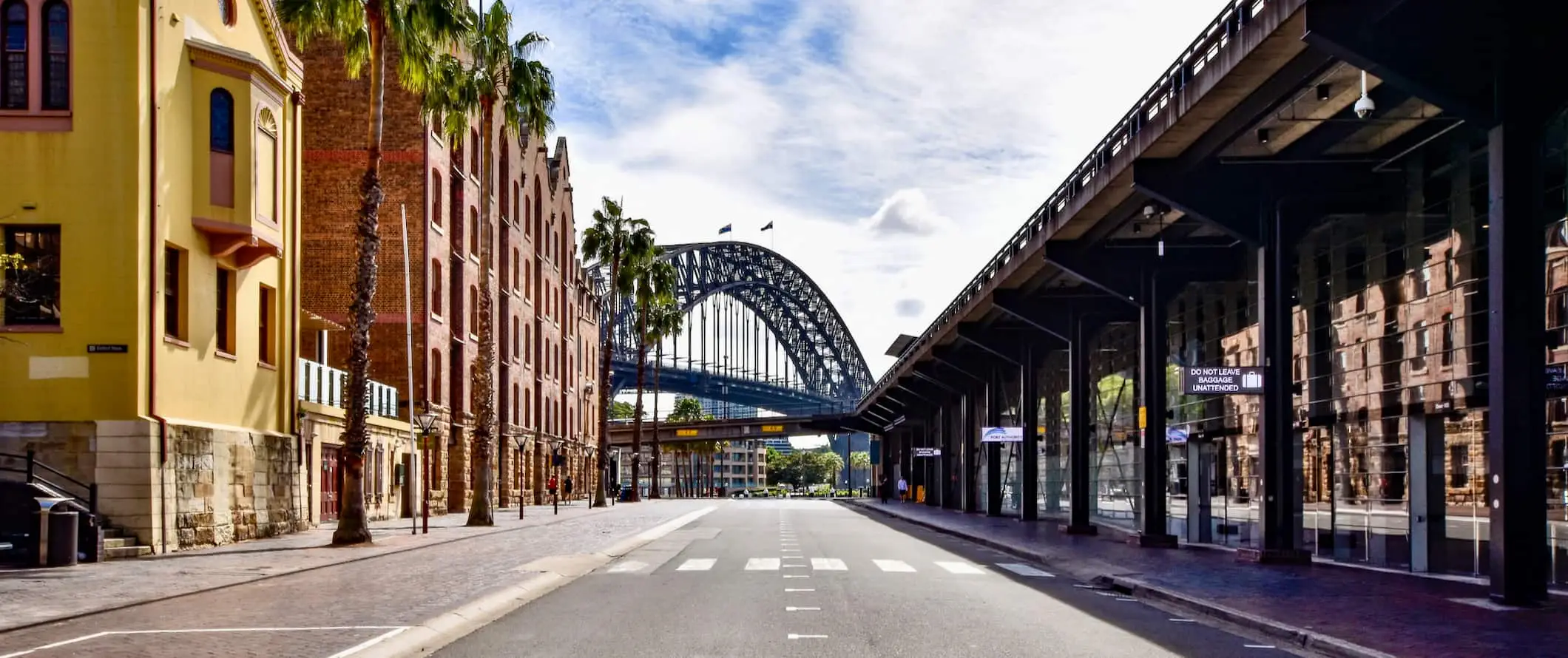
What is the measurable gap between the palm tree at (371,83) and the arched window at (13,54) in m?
5.04

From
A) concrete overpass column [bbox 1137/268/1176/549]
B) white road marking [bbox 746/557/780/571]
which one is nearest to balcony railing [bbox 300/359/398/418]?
white road marking [bbox 746/557/780/571]

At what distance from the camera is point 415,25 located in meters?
32.1

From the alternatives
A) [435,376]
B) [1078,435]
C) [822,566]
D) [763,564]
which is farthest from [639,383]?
[822,566]

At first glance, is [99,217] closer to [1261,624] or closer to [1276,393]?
[1276,393]

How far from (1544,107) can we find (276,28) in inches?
1055

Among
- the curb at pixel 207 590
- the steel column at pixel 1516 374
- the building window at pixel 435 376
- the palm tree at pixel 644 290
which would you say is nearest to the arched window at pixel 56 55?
the curb at pixel 207 590

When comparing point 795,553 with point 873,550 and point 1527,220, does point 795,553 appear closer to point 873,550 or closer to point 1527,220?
point 873,550

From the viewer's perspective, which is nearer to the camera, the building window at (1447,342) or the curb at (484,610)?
the curb at (484,610)

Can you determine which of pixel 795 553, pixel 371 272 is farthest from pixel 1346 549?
pixel 371 272

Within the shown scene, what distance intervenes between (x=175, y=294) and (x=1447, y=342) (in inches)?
875

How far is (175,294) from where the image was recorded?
2903 centimetres

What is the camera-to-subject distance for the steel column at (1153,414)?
31094 millimetres

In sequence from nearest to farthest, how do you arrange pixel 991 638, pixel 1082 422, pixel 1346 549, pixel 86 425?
1. pixel 991 638
2. pixel 1346 549
3. pixel 86 425
4. pixel 1082 422

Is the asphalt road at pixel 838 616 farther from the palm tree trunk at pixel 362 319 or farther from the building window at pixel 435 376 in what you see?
the building window at pixel 435 376
